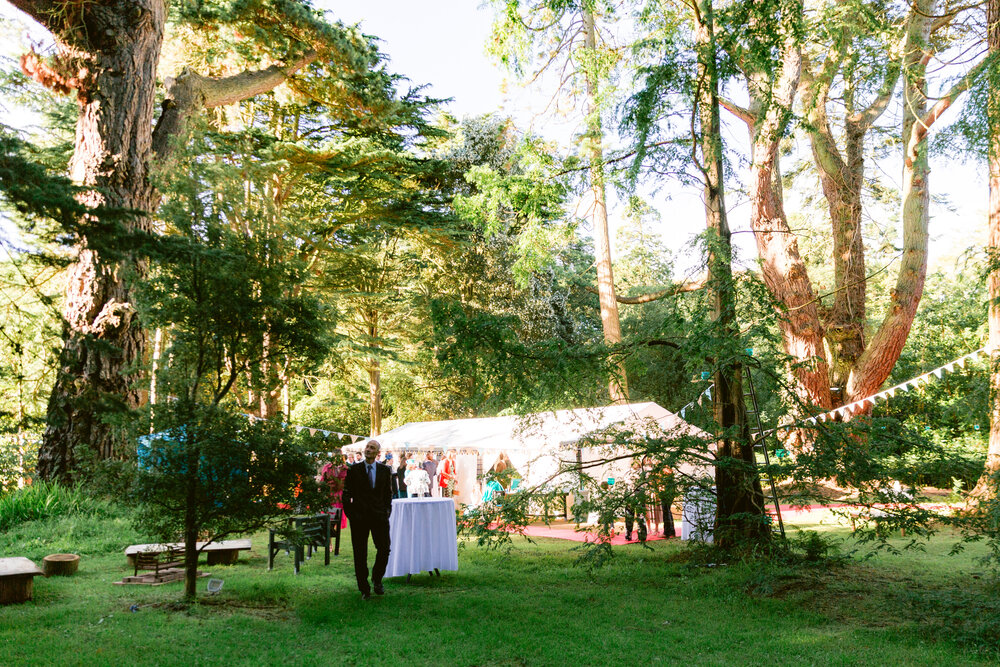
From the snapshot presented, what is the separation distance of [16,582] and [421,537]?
12.7 ft

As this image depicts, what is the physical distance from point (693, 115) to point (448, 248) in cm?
1413

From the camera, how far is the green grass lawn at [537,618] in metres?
4.89

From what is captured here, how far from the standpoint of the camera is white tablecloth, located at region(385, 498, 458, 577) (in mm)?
7941

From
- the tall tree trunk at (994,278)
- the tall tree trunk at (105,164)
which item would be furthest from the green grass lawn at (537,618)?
the tall tree trunk at (105,164)

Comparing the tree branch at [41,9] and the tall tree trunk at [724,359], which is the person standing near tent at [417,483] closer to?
the tall tree trunk at [724,359]

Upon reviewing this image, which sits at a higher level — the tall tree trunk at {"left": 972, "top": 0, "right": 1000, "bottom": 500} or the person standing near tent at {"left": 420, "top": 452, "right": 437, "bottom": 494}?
the tall tree trunk at {"left": 972, "top": 0, "right": 1000, "bottom": 500}

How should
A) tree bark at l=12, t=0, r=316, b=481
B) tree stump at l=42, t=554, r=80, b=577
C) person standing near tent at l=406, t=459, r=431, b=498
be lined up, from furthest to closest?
person standing near tent at l=406, t=459, r=431, b=498 < tree bark at l=12, t=0, r=316, b=481 < tree stump at l=42, t=554, r=80, b=577

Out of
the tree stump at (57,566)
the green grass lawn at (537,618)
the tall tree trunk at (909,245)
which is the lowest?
the green grass lawn at (537,618)

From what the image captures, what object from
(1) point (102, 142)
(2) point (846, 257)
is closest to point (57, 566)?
(1) point (102, 142)

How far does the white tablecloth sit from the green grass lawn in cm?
23

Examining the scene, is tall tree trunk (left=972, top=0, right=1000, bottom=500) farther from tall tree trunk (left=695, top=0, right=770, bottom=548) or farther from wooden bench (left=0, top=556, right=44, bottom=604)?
wooden bench (left=0, top=556, right=44, bottom=604)

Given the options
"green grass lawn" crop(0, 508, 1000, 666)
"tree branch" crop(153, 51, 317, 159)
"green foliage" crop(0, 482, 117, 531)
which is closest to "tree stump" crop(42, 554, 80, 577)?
"green grass lawn" crop(0, 508, 1000, 666)

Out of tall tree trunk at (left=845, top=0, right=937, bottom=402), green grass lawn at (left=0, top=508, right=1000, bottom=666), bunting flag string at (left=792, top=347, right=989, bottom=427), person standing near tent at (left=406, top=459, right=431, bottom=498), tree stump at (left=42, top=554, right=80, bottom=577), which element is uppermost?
tall tree trunk at (left=845, top=0, right=937, bottom=402)

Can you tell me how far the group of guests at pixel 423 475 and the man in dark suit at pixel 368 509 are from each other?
631 cm
